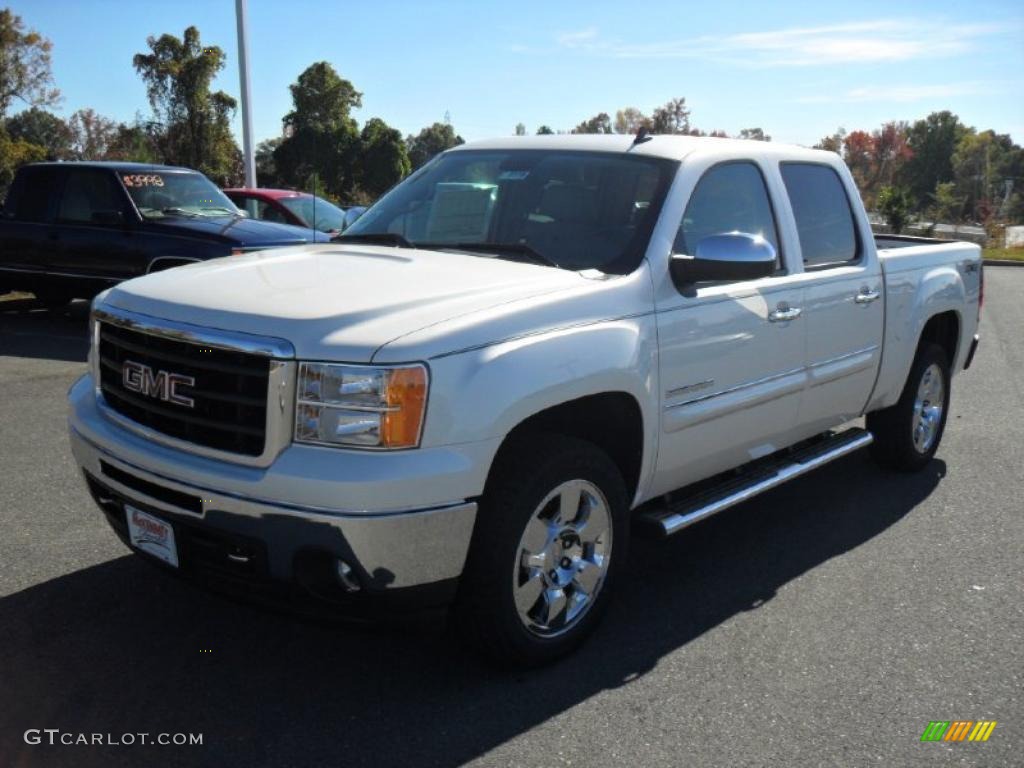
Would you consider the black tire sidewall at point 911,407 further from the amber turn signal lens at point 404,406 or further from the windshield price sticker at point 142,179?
the windshield price sticker at point 142,179

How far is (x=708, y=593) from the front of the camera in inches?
172

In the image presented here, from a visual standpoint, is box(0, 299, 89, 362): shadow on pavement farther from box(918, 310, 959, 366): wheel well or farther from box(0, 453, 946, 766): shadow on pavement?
box(918, 310, 959, 366): wheel well

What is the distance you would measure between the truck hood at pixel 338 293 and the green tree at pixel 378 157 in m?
40.2

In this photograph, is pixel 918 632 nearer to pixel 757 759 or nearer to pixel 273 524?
pixel 757 759

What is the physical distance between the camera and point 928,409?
6277mm

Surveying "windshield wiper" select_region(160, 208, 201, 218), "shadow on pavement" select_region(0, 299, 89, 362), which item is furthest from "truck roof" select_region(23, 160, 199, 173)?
"shadow on pavement" select_region(0, 299, 89, 362)

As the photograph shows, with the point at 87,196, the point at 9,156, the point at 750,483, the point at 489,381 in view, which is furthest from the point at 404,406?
the point at 9,156

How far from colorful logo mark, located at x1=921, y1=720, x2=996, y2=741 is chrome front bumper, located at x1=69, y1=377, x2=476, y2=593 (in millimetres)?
1638

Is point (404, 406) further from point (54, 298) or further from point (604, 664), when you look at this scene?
point (54, 298)

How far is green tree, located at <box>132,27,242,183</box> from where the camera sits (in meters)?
37.8

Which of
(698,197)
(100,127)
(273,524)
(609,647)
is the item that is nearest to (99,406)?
(273,524)

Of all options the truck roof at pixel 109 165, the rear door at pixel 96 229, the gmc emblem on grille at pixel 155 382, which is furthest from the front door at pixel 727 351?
the truck roof at pixel 109 165

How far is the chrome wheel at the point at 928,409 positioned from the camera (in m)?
6.12

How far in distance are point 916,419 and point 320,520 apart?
4.38 m
